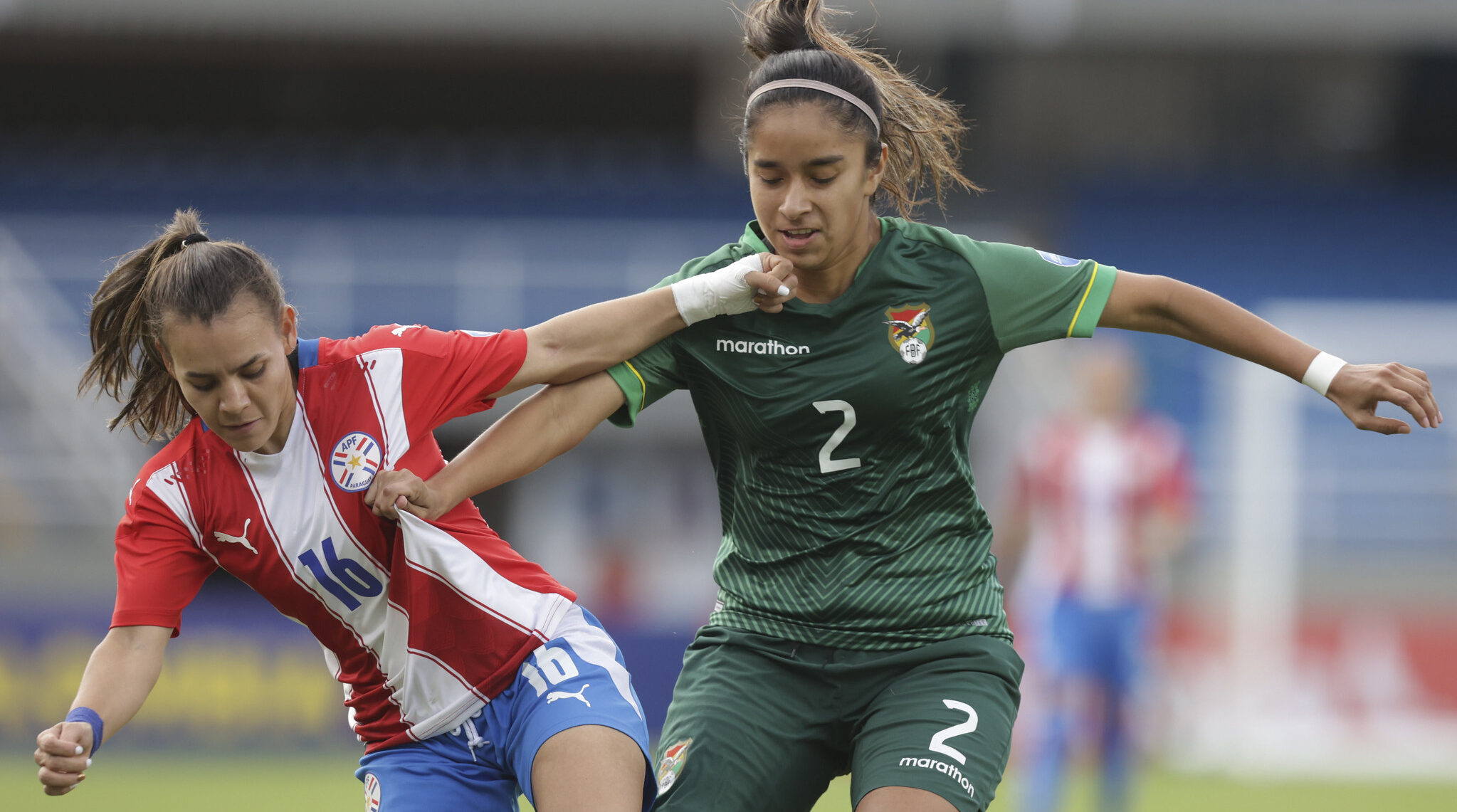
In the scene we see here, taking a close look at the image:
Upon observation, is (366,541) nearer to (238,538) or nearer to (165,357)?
(238,538)

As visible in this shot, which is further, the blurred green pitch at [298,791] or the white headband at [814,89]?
the blurred green pitch at [298,791]

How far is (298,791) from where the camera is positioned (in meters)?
8.97

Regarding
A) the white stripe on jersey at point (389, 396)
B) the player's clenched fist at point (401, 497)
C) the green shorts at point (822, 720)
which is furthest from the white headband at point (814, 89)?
the green shorts at point (822, 720)

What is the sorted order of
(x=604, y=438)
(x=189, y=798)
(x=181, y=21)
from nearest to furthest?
(x=189, y=798)
(x=604, y=438)
(x=181, y=21)

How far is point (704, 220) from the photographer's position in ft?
54.5

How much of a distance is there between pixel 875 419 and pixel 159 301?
5.35 feet

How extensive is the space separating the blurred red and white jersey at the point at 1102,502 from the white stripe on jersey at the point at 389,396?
5012 millimetres

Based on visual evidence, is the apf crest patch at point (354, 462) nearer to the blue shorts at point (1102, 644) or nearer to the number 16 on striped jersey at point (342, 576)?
the number 16 on striped jersey at point (342, 576)

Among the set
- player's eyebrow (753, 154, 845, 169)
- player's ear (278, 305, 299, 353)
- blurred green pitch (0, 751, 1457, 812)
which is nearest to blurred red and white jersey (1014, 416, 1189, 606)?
blurred green pitch (0, 751, 1457, 812)

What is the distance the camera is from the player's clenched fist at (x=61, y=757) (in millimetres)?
3129

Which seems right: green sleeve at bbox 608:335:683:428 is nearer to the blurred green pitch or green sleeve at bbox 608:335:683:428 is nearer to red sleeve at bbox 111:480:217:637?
red sleeve at bbox 111:480:217:637

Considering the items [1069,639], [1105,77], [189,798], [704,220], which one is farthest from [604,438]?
[1105,77]

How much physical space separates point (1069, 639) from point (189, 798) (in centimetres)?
495

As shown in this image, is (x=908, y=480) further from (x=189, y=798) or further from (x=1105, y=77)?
(x=1105, y=77)
